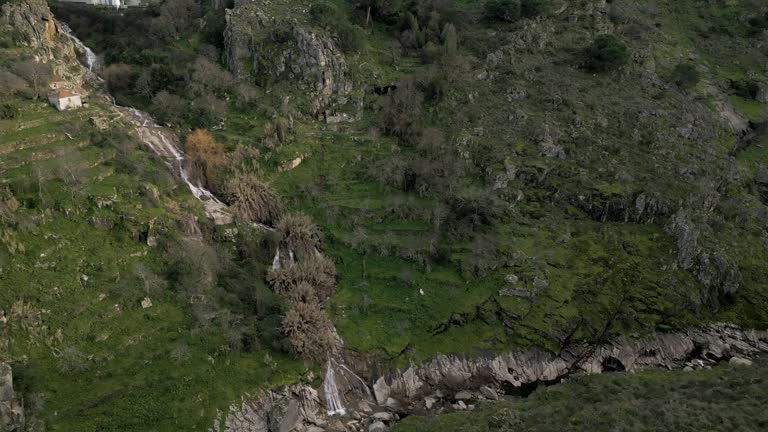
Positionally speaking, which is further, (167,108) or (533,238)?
(167,108)

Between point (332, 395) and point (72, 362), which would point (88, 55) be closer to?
point (72, 362)

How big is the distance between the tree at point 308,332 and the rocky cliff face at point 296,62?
30527 millimetres

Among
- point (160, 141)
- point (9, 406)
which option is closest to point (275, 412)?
point (9, 406)

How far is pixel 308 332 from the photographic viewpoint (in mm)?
36719

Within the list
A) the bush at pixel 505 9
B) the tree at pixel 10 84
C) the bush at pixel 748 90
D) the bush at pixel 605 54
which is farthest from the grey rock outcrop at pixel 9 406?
the bush at pixel 748 90

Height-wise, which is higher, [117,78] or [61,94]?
[61,94]

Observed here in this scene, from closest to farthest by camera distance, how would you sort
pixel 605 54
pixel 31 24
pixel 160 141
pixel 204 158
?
pixel 204 158
pixel 160 141
pixel 31 24
pixel 605 54

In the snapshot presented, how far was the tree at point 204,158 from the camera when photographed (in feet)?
163

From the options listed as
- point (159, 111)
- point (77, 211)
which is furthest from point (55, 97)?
point (77, 211)

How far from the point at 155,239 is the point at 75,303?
748 centimetres

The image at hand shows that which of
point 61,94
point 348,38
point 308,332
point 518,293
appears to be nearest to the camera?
point 308,332

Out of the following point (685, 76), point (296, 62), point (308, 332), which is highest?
point (685, 76)

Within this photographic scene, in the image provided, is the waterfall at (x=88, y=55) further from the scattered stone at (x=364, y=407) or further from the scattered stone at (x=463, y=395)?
the scattered stone at (x=463, y=395)

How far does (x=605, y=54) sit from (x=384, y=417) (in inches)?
2152
